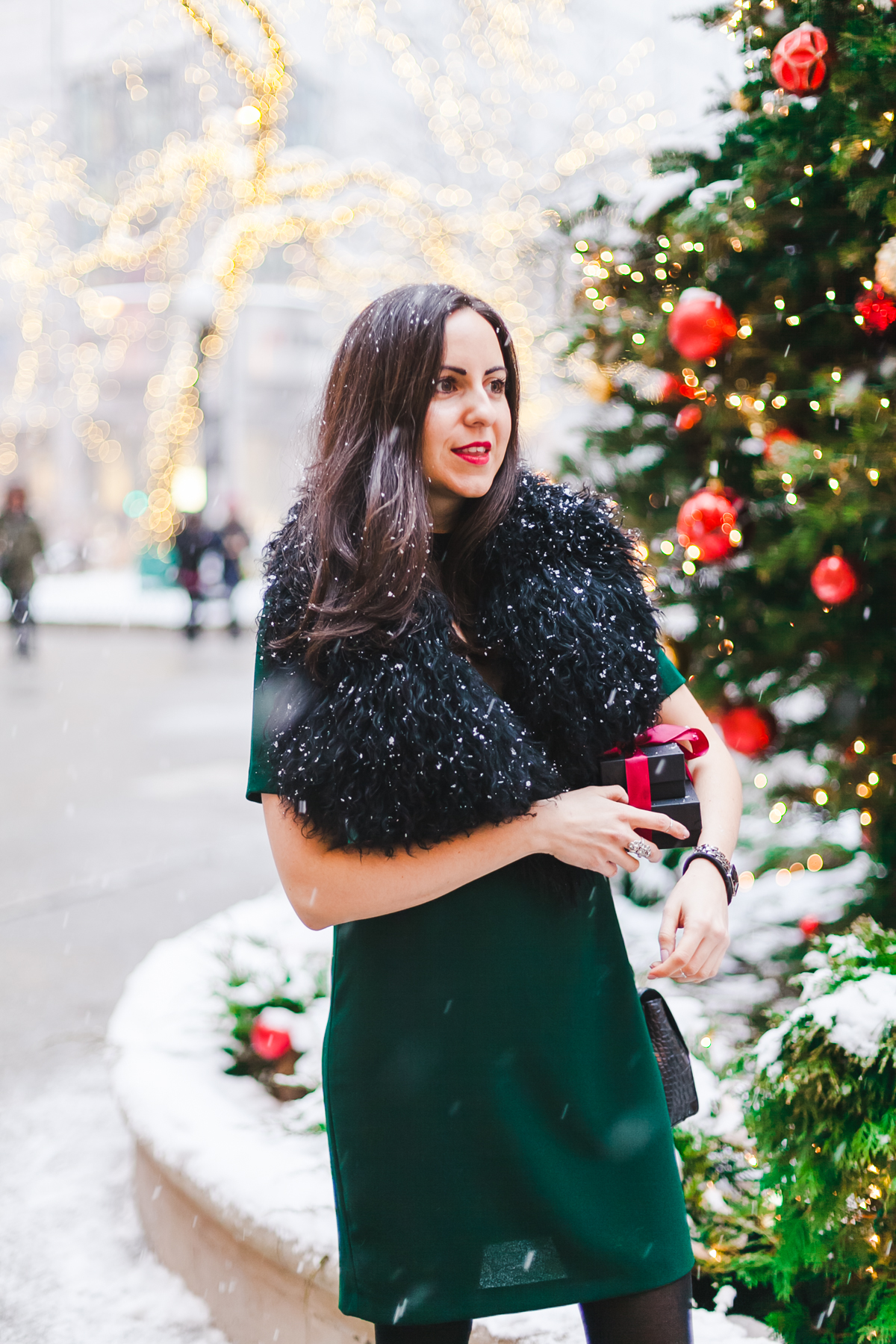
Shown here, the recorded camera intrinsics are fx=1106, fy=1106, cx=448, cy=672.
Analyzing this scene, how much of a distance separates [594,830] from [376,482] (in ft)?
1.79

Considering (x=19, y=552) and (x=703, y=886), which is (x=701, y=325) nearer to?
(x=703, y=886)

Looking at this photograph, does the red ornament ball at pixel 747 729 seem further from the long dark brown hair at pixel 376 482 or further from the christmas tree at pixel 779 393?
the long dark brown hair at pixel 376 482

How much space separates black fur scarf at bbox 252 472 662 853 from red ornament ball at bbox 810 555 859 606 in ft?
4.50

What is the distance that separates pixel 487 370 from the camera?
1552mm

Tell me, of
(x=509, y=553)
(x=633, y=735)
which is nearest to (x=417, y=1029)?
(x=633, y=735)

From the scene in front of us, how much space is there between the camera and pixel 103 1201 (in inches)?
115

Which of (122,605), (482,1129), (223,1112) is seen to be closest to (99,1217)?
(223,1112)

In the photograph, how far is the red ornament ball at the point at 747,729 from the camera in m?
3.28

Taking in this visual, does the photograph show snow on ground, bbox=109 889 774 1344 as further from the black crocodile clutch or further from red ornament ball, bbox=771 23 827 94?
red ornament ball, bbox=771 23 827 94

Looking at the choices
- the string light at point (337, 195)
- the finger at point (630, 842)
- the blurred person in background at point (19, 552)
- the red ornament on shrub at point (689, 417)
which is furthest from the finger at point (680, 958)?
the blurred person in background at point (19, 552)

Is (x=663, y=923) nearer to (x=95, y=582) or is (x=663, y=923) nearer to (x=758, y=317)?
(x=758, y=317)

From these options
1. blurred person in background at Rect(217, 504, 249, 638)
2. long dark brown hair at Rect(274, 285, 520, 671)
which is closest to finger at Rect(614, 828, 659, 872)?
long dark brown hair at Rect(274, 285, 520, 671)

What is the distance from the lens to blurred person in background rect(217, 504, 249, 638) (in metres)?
15.5

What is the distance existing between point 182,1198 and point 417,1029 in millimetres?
1374
